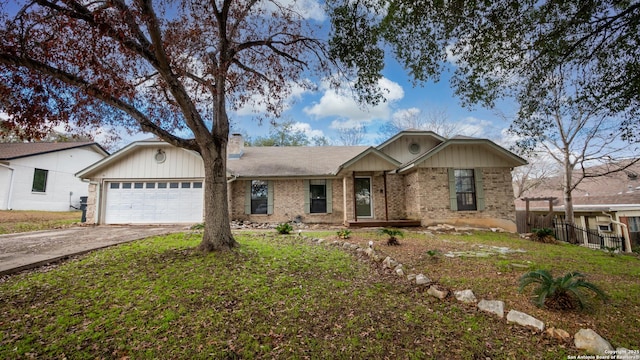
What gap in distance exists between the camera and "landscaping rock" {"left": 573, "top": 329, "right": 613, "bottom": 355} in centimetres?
277

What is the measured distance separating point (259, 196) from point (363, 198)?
17.3ft

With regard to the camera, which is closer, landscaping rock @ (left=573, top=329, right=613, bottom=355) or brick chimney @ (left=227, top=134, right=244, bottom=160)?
landscaping rock @ (left=573, top=329, right=613, bottom=355)

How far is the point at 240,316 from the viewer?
356 centimetres

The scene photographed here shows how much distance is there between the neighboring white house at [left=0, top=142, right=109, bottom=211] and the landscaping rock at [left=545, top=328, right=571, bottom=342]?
78.3 ft

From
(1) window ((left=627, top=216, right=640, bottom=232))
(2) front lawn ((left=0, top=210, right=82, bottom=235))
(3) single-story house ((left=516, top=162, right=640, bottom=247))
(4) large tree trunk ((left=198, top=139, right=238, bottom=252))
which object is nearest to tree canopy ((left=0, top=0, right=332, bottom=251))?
(4) large tree trunk ((left=198, top=139, right=238, bottom=252))

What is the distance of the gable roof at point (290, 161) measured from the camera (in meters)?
14.2

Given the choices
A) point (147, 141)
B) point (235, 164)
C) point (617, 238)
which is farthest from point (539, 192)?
point (147, 141)

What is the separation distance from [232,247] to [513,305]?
5.35 meters

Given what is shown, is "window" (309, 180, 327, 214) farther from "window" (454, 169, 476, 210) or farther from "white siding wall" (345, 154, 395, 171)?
"window" (454, 169, 476, 210)

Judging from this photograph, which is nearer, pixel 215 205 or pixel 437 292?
pixel 437 292

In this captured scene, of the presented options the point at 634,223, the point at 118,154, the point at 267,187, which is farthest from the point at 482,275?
the point at 634,223

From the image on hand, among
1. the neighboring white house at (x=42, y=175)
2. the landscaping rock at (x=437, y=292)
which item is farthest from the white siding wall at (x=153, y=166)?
the landscaping rock at (x=437, y=292)

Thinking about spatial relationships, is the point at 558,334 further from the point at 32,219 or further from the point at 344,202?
the point at 32,219

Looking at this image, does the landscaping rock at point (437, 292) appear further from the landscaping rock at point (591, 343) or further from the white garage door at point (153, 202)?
the white garage door at point (153, 202)
